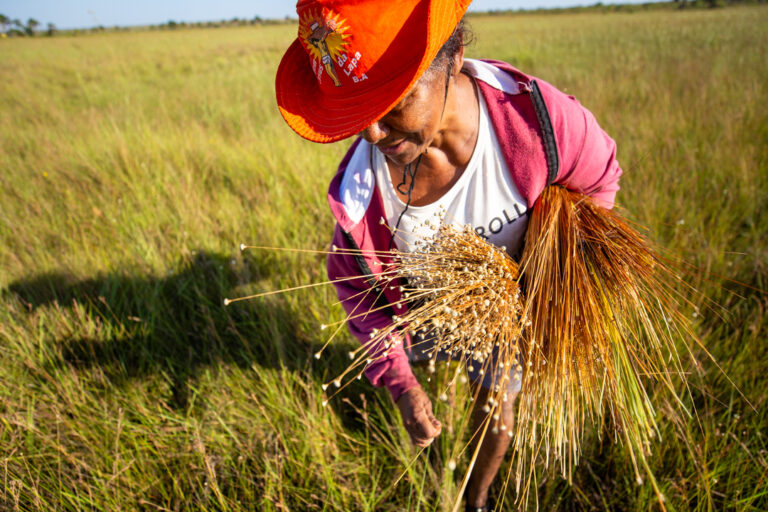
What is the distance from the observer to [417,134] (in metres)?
1.02

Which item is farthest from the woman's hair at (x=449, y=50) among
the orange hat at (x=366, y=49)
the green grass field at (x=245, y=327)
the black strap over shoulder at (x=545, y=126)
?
the green grass field at (x=245, y=327)

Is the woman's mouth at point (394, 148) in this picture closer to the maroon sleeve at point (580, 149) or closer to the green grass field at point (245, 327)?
the maroon sleeve at point (580, 149)

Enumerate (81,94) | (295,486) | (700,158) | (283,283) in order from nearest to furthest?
(295,486)
(283,283)
(700,158)
(81,94)

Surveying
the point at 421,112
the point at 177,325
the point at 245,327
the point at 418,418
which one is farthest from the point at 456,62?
the point at 177,325

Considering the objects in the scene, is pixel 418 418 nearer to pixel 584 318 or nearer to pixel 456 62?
pixel 584 318

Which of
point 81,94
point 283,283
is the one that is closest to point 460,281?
point 283,283

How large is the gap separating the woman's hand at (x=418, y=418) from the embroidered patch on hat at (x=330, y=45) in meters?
1.05

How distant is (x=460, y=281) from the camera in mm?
960

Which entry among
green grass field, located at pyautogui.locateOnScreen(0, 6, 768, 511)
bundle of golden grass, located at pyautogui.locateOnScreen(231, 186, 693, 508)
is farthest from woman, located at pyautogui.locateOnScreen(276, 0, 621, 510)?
green grass field, located at pyautogui.locateOnScreen(0, 6, 768, 511)

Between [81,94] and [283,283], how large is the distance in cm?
689

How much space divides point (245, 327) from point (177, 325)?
0.38 meters

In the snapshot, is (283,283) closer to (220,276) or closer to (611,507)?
(220,276)

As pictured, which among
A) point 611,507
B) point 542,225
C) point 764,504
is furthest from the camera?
point 611,507

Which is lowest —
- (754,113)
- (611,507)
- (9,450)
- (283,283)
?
(611,507)
